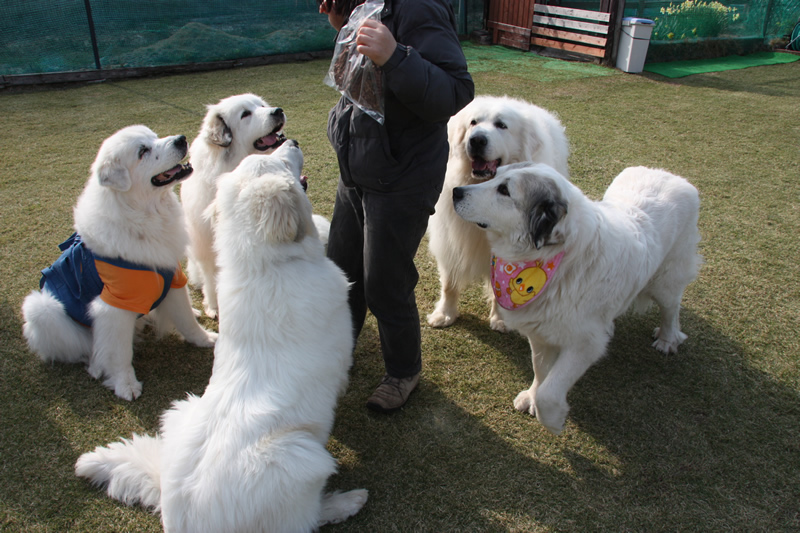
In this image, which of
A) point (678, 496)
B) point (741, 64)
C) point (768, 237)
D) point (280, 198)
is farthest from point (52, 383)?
point (741, 64)

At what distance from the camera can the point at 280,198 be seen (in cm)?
227

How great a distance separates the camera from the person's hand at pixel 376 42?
6.50 ft

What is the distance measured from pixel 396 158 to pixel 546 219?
0.82m

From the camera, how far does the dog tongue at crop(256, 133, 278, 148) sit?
386 centimetres

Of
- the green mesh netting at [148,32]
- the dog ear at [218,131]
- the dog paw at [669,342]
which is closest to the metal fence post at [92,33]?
the green mesh netting at [148,32]

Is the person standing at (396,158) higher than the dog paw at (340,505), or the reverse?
the person standing at (396,158)

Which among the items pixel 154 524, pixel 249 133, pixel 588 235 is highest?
pixel 249 133

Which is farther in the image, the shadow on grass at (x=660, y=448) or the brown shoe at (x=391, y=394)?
the brown shoe at (x=391, y=394)

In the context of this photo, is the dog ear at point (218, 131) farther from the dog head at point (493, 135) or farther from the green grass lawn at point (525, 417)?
the dog head at point (493, 135)

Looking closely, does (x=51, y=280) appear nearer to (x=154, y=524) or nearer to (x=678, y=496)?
(x=154, y=524)

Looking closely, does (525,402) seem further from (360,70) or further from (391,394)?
(360,70)

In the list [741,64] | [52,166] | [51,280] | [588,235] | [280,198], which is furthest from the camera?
[741,64]

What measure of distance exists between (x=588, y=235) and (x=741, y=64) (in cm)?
1309

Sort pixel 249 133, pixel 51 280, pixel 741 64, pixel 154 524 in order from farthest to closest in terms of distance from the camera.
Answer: pixel 741 64
pixel 249 133
pixel 51 280
pixel 154 524
